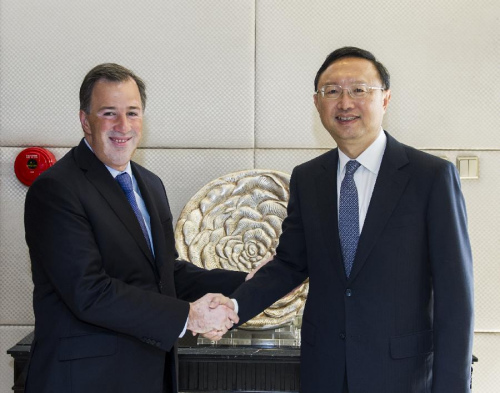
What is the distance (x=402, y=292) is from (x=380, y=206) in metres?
0.29

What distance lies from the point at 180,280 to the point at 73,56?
149 cm

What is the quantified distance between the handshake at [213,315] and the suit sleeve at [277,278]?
5 centimetres

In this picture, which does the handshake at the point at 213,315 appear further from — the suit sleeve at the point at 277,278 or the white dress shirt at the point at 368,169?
the white dress shirt at the point at 368,169

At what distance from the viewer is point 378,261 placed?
200 cm

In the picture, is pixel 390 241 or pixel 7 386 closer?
pixel 390 241

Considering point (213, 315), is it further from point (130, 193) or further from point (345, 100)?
point (345, 100)

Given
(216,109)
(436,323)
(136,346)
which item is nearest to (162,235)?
(136,346)

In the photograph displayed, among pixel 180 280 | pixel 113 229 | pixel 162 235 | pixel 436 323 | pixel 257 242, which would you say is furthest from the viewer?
pixel 257 242

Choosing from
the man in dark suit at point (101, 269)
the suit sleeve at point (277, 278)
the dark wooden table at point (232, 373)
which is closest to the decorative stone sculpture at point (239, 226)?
the dark wooden table at point (232, 373)

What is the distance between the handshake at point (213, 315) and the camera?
242 centimetres

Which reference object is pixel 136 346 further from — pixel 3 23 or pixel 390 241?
pixel 3 23

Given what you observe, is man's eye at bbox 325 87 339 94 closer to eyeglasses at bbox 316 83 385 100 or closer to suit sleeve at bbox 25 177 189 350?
eyeglasses at bbox 316 83 385 100

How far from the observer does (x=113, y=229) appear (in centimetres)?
213

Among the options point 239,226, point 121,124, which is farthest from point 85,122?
point 239,226
